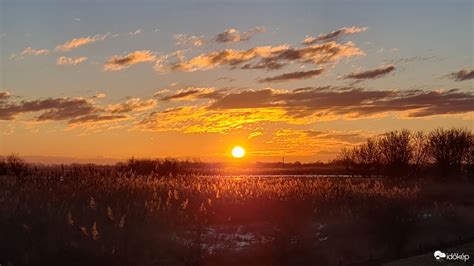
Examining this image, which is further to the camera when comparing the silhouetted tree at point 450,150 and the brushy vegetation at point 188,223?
the silhouetted tree at point 450,150

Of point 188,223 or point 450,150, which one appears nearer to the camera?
point 188,223

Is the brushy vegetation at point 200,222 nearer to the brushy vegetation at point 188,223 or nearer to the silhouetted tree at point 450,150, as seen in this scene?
the brushy vegetation at point 188,223

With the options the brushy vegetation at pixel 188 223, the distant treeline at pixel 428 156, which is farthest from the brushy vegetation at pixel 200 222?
the distant treeline at pixel 428 156

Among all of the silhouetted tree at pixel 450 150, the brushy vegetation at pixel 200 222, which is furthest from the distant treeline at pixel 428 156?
the brushy vegetation at pixel 200 222

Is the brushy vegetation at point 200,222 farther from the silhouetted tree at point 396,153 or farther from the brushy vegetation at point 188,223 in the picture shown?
the silhouetted tree at point 396,153

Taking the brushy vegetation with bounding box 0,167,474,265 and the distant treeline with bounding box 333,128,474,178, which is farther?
the distant treeline with bounding box 333,128,474,178

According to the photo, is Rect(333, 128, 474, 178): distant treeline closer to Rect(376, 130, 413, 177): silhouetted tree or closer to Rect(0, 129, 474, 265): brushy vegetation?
Rect(376, 130, 413, 177): silhouetted tree

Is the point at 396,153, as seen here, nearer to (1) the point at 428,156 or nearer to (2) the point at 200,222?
(1) the point at 428,156

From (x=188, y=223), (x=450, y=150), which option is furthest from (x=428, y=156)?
(x=188, y=223)

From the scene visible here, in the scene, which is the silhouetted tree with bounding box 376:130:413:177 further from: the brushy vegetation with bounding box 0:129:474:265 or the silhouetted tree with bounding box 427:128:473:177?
the brushy vegetation with bounding box 0:129:474:265

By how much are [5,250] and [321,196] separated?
14.4 meters

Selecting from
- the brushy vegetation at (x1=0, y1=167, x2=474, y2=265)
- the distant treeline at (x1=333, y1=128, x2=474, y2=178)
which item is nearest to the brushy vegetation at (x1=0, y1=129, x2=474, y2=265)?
the brushy vegetation at (x1=0, y1=167, x2=474, y2=265)

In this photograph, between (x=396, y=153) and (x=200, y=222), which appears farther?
(x=396, y=153)

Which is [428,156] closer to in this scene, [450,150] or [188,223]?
[450,150]
